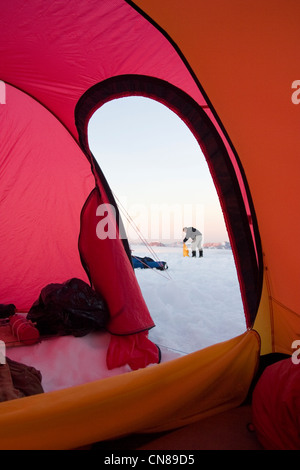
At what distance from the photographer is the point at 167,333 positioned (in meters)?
2.39

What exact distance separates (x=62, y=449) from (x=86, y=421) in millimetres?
98

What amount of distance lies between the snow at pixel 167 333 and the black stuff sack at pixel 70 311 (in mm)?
93

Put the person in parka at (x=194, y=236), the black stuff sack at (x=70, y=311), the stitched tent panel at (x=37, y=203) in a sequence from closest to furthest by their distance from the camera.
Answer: the black stuff sack at (x=70, y=311)
the stitched tent panel at (x=37, y=203)
the person in parka at (x=194, y=236)

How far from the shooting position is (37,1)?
5.49 feet

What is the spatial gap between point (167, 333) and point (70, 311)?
31.4 inches

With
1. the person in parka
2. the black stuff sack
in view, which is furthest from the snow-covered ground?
the person in parka

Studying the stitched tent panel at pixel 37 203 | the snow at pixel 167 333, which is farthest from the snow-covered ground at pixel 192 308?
the stitched tent panel at pixel 37 203

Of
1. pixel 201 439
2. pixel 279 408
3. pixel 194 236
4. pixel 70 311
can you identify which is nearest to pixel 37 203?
pixel 70 311

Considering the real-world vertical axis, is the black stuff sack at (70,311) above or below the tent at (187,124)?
below

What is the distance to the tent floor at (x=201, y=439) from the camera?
1040 millimetres

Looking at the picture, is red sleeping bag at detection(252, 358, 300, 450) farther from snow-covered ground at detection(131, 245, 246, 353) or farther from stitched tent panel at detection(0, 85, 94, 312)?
stitched tent panel at detection(0, 85, 94, 312)

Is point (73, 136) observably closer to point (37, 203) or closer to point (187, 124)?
point (37, 203)

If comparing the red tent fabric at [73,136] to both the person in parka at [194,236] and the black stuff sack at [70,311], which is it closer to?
the black stuff sack at [70,311]
